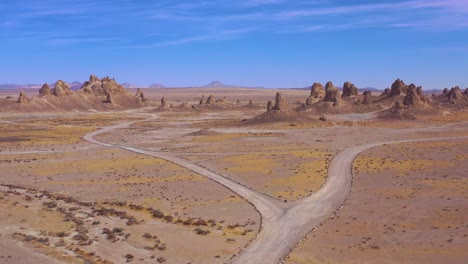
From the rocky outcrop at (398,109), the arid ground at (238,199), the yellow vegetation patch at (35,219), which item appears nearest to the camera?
the arid ground at (238,199)

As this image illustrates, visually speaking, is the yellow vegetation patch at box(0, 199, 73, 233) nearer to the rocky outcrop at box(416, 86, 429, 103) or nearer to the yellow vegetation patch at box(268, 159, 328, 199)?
the yellow vegetation patch at box(268, 159, 328, 199)

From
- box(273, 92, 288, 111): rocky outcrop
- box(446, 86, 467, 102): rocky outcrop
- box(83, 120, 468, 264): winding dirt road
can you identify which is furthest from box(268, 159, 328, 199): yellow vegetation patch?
box(446, 86, 467, 102): rocky outcrop

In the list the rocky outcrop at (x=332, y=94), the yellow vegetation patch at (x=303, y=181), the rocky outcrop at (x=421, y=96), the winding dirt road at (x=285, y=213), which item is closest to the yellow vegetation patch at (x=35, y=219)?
the winding dirt road at (x=285, y=213)

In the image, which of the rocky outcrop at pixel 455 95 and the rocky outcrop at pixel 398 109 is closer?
→ the rocky outcrop at pixel 398 109

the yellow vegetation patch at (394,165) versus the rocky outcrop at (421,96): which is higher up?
the rocky outcrop at (421,96)

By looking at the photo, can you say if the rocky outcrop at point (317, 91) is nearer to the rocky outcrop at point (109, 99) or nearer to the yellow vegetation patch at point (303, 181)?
the rocky outcrop at point (109, 99)

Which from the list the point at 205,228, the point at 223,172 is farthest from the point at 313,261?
the point at 223,172

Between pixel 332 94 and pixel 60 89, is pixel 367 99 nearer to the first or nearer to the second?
pixel 332 94
